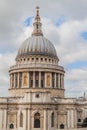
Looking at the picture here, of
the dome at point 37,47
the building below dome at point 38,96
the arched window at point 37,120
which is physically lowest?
the arched window at point 37,120

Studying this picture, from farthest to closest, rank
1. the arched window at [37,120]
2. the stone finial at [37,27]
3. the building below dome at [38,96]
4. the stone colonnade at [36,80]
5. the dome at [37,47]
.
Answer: the stone finial at [37,27]
the dome at [37,47]
the stone colonnade at [36,80]
the building below dome at [38,96]
the arched window at [37,120]

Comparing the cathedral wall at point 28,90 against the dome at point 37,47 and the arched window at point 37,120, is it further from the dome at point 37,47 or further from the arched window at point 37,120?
the dome at point 37,47

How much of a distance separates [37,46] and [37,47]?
0.33 m

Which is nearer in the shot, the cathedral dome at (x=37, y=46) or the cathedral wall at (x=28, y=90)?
the cathedral wall at (x=28, y=90)

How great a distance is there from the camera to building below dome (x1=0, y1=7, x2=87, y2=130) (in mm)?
74438

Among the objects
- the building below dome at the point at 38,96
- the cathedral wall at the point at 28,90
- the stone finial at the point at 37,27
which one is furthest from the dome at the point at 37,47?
the cathedral wall at the point at 28,90

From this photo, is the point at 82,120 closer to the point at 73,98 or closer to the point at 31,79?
the point at 73,98

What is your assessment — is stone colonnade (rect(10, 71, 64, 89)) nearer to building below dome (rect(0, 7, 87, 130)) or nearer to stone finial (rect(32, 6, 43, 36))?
building below dome (rect(0, 7, 87, 130))

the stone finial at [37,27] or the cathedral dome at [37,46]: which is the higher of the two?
the stone finial at [37,27]

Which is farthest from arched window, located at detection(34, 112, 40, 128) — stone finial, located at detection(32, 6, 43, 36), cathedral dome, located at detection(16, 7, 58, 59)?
stone finial, located at detection(32, 6, 43, 36)

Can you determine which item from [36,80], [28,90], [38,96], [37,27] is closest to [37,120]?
[38,96]

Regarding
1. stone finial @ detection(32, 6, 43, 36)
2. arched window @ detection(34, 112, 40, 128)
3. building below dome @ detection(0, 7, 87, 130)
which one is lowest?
arched window @ detection(34, 112, 40, 128)

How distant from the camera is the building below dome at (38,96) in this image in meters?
74.4

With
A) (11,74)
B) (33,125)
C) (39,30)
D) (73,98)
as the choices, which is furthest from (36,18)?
(33,125)
